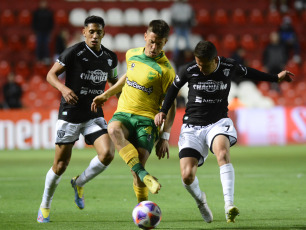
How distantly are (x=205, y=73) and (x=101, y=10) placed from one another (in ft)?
62.5

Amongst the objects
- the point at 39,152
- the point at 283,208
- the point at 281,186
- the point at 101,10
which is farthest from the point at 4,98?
the point at 283,208

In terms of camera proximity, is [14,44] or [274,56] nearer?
[274,56]

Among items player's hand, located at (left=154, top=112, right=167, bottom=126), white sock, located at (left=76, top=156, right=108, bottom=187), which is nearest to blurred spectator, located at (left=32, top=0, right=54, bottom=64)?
white sock, located at (left=76, top=156, right=108, bottom=187)

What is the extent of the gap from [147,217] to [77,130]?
5.79 feet

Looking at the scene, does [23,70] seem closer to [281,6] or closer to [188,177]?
[281,6]

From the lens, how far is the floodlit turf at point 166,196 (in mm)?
7134

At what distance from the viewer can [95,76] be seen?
25.1 ft

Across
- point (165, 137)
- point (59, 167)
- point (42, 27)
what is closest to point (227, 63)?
point (165, 137)

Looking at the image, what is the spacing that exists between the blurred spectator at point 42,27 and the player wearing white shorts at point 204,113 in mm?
15860

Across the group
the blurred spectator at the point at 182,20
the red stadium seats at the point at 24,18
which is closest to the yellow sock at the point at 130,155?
the blurred spectator at the point at 182,20

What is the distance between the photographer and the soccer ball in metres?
6.34

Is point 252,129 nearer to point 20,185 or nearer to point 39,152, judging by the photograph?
point 39,152

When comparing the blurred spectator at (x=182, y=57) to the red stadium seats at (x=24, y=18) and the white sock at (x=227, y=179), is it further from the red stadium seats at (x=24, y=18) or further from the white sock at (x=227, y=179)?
the white sock at (x=227, y=179)

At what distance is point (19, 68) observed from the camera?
23.4m
